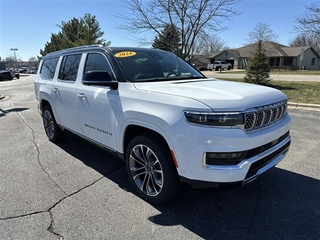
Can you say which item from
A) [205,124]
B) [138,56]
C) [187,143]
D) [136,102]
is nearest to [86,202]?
[136,102]

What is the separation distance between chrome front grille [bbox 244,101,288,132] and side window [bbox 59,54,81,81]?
287 centimetres

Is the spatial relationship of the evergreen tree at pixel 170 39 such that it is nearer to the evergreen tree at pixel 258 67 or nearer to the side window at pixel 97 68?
the evergreen tree at pixel 258 67

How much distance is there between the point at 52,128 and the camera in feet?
17.0

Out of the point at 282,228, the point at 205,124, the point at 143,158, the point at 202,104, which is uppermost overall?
the point at 202,104

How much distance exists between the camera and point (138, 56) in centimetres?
359

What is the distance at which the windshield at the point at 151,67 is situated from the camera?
3268mm

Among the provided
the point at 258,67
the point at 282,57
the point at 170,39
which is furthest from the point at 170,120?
the point at 282,57

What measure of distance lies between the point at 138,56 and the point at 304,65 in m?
58.2

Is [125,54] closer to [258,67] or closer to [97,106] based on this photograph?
[97,106]

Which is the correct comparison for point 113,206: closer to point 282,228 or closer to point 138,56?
point 282,228

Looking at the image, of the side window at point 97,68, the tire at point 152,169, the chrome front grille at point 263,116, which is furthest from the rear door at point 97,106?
the chrome front grille at point 263,116

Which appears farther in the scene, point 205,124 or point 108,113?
point 108,113

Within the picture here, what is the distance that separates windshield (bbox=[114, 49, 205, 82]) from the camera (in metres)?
3.27

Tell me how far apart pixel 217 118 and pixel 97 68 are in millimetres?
2117
